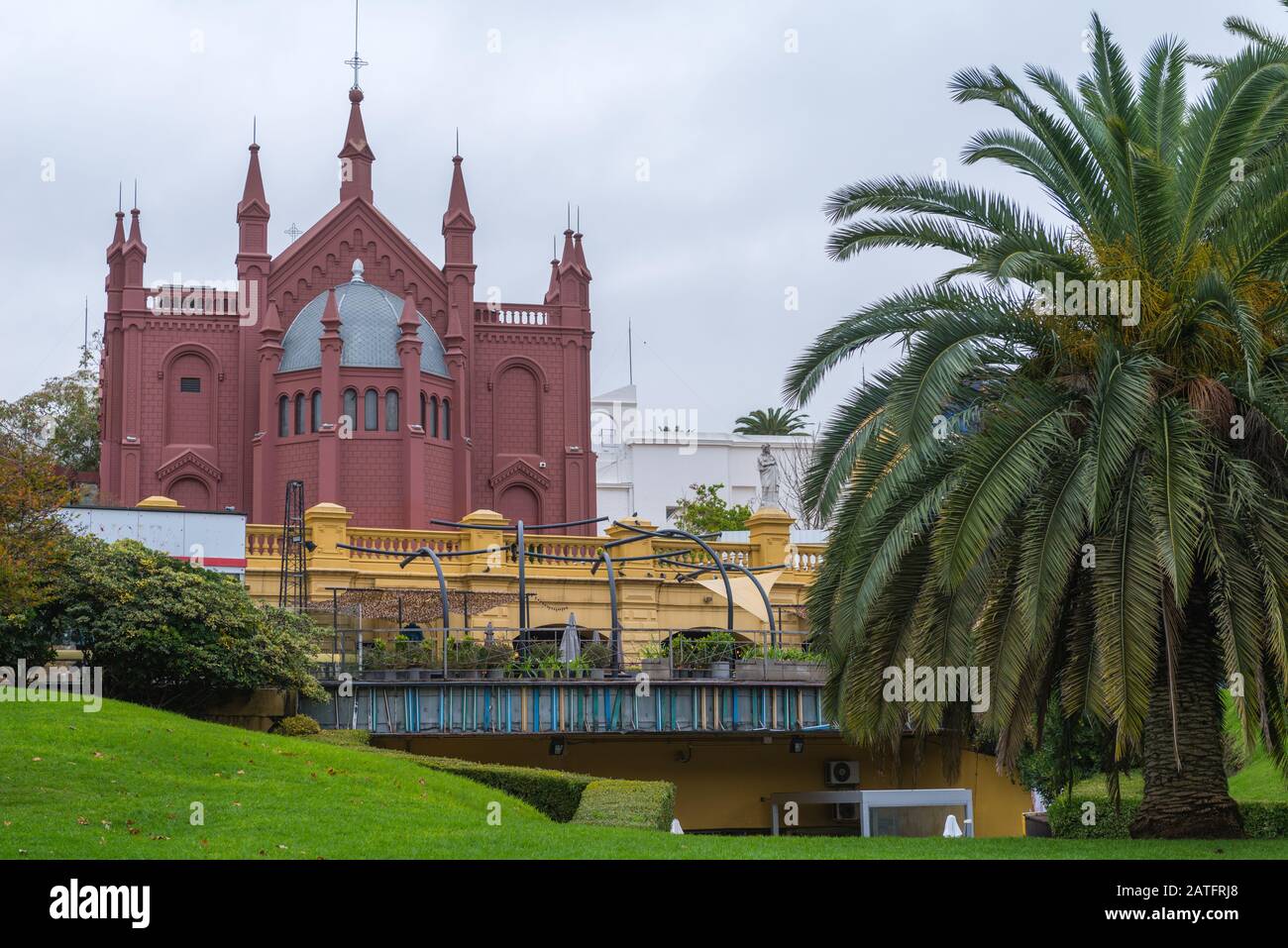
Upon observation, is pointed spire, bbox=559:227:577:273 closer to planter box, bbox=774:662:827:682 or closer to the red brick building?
the red brick building

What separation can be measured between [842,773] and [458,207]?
3598 cm

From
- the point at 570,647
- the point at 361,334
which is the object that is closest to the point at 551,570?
the point at 570,647

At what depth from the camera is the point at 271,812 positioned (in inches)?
747

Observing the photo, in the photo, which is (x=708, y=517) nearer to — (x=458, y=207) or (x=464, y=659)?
(x=458, y=207)

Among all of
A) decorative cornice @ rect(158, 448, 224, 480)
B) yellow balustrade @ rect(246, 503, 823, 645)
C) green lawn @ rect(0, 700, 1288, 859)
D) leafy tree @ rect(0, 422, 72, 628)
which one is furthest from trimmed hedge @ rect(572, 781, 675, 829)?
decorative cornice @ rect(158, 448, 224, 480)

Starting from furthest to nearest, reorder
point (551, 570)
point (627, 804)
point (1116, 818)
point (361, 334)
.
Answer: point (361, 334) < point (551, 570) < point (1116, 818) < point (627, 804)

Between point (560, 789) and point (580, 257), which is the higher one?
point (580, 257)

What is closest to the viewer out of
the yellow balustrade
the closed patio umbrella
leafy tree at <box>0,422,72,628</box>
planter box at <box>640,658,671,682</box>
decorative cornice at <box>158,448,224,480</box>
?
leafy tree at <box>0,422,72,628</box>

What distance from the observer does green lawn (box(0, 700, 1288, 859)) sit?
1681cm

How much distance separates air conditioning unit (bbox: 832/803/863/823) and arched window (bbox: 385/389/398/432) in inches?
1144

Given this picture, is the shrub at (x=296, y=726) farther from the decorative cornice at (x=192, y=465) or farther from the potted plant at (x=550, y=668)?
the decorative cornice at (x=192, y=465)
